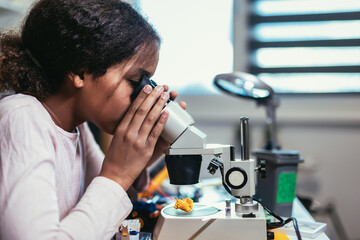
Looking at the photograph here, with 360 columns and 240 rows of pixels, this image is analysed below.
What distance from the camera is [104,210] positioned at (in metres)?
0.66

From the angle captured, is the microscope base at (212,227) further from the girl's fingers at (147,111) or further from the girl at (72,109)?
the girl's fingers at (147,111)

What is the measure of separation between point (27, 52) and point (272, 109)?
0.84 meters

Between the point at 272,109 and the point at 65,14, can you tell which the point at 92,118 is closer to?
the point at 65,14

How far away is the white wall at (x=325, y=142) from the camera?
75.0 inches

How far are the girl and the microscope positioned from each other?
0.04 meters

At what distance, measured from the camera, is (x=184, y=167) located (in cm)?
77

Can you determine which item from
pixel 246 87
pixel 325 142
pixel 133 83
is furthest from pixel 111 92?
pixel 325 142

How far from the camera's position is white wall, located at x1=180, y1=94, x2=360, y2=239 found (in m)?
1.91

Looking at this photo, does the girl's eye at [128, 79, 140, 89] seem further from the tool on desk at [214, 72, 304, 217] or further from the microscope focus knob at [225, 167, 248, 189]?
the tool on desk at [214, 72, 304, 217]

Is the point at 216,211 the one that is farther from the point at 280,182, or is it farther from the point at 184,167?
the point at 280,182

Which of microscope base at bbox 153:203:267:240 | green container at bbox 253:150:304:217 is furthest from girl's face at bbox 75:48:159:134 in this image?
green container at bbox 253:150:304:217

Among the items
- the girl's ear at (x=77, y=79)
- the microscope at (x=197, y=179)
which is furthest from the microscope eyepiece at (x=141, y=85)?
the girl's ear at (x=77, y=79)

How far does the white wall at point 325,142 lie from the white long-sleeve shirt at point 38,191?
1.46m

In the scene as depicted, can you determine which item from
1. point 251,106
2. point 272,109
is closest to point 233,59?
point 251,106
